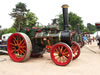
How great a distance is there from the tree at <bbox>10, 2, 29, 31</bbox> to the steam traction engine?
88.3ft

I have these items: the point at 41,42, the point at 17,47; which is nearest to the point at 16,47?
Result: the point at 17,47

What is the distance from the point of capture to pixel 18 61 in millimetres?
4262

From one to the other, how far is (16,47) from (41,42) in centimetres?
106

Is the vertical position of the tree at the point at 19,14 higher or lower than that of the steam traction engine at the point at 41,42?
higher

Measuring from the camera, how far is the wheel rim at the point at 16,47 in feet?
14.4

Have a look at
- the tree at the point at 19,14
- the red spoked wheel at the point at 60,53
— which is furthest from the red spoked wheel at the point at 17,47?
the tree at the point at 19,14

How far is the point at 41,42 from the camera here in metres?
4.73

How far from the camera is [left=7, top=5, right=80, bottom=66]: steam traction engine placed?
403cm

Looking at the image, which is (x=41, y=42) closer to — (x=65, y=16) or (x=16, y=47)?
(x=16, y=47)

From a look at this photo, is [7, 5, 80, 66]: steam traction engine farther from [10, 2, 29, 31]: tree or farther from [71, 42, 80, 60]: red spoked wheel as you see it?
[10, 2, 29, 31]: tree

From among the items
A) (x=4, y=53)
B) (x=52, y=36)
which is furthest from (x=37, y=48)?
(x=4, y=53)

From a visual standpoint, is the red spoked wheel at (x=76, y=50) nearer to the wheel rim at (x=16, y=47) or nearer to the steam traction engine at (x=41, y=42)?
the steam traction engine at (x=41, y=42)

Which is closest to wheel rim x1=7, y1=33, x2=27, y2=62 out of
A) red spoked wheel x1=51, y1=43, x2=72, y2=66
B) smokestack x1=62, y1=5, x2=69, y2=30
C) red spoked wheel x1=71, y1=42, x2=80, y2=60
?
red spoked wheel x1=51, y1=43, x2=72, y2=66

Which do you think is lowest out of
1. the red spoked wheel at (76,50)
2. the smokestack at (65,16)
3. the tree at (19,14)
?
the red spoked wheel at (76,50)
